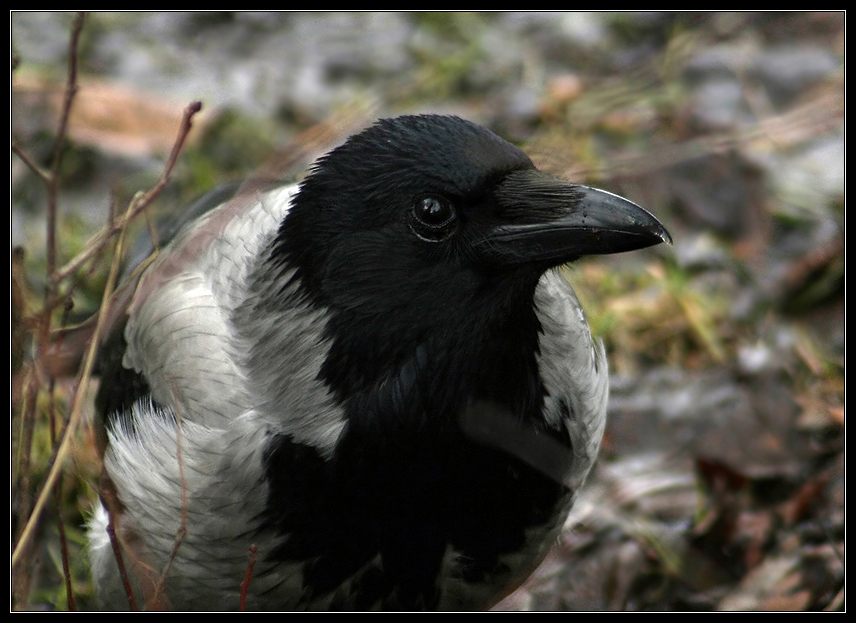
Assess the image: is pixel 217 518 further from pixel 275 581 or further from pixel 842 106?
pixel 842 106

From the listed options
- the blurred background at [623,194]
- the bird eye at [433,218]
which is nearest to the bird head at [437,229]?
the bird eye at [433,218]

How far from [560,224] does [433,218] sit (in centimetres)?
36

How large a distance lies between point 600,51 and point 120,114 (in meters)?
3.21

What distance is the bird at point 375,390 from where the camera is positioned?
3006mm

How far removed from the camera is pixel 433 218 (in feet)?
9.80

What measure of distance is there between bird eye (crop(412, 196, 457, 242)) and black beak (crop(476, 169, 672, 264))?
0.11m

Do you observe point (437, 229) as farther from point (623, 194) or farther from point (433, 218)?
point (623, 194)

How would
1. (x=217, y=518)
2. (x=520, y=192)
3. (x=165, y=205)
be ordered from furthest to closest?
(x=165, y=205), (x=217, y=518), (x=520, y=192)

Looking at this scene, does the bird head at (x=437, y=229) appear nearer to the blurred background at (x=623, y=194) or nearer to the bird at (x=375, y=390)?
the bird at (x=375, y=390)

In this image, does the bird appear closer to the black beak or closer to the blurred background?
the black beak

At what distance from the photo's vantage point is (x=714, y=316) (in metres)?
5.50

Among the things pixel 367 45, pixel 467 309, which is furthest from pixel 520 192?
pixel 367 45

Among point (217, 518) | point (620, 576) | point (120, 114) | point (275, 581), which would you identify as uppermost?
point (120, 114)

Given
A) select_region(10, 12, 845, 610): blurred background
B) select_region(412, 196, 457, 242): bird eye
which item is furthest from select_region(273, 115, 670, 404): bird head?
→ select_region(10, 12, 845, 610): blurred background
